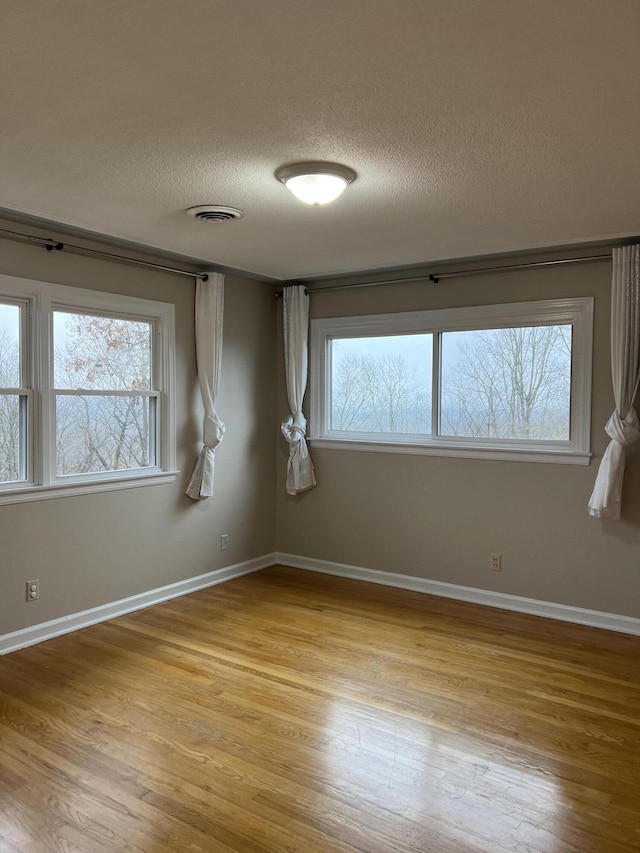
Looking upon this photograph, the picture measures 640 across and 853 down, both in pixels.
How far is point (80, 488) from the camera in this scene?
13.1 ft

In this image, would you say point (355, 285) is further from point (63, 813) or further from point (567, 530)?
point (63, 813)

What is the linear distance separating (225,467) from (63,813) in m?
3.06

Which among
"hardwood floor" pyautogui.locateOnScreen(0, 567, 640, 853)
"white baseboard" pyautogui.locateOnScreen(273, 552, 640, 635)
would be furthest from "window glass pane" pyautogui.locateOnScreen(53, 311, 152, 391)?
"white baseboard" pyautogui.locateOnScreen(273, 552, 640, 635)

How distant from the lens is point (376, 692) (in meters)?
3.18

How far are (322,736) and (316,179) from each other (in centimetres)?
242

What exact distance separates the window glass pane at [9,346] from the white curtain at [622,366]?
3592 millimetres

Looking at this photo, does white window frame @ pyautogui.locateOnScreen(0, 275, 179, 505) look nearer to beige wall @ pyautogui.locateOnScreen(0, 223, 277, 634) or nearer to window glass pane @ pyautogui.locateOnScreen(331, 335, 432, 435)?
beige wall @ pyautogui.locateOnScreen(0, 223, 277, 634)

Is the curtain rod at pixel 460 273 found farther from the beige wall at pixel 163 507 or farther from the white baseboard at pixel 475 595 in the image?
the white baseboard at pixel 475 595

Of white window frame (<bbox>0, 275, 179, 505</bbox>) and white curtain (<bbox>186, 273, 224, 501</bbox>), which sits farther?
white curtain (<bbox>186, 273, 224, 501</bbox>)

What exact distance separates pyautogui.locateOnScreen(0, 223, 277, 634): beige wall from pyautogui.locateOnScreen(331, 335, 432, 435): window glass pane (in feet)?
2.12

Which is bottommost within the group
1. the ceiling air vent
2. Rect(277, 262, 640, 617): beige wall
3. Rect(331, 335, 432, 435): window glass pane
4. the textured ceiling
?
Rect(277, 262, 640, 617): beige wall

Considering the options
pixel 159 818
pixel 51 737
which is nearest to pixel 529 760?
pixel 159 818

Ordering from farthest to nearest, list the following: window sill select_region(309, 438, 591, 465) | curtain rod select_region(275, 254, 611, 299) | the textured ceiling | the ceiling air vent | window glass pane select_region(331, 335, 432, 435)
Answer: window glass pane select_region(331, 335, 432, 435)
window sill select_region(309, 438, 591, 465)
curtain rod select_region(275, 254, 611, 299)
the ceiling air vent
the textured ceiling

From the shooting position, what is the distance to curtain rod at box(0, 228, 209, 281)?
3586mm
